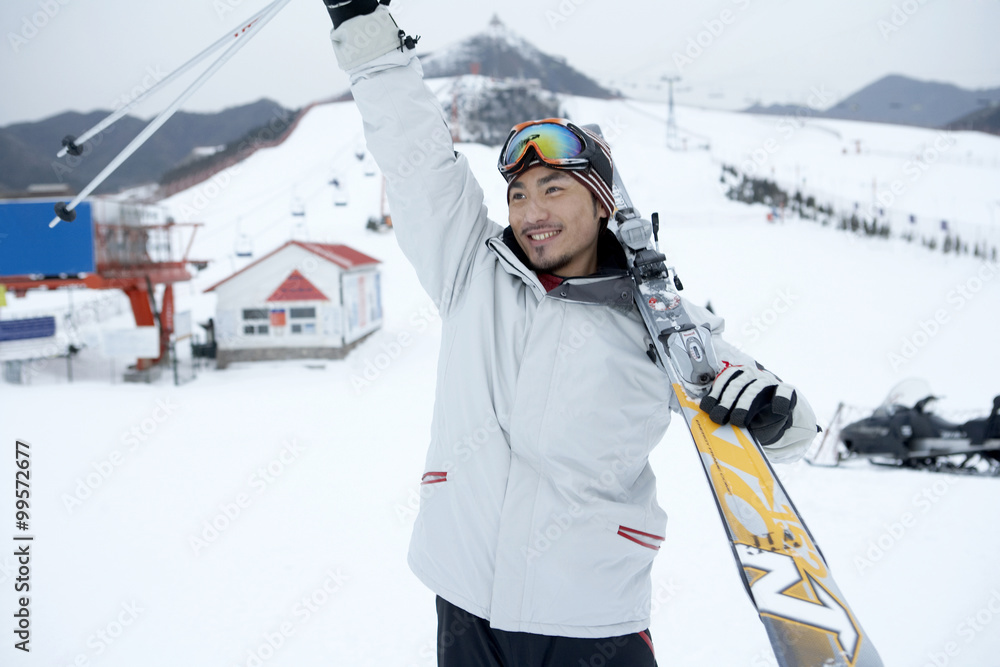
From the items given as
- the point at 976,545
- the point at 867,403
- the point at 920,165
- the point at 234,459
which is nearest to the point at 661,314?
the point at 976,545

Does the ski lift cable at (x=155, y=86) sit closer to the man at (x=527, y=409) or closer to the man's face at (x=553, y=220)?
the man at (x=527, y=409)

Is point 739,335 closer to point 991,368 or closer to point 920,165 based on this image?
point 991,368

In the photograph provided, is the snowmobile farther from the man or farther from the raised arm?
the raised arm

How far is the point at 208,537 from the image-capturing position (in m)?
4.30

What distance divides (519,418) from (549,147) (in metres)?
0.78

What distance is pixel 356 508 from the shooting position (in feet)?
15.7

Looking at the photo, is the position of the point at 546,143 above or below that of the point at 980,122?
below

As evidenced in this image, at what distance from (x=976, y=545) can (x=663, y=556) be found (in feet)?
7.12

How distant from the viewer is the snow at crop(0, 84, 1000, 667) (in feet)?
10.4

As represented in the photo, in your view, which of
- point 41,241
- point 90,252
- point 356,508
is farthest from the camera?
point 90,252

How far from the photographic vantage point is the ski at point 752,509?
1.20 meters

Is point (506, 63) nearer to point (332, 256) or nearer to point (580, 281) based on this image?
point (332, 256)

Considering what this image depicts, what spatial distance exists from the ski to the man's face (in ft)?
0.36

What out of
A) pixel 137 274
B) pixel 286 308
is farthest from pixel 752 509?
pixel 137 274
